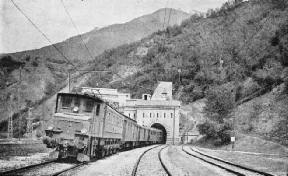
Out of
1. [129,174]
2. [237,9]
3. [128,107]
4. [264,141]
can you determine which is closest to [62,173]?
[129,174]

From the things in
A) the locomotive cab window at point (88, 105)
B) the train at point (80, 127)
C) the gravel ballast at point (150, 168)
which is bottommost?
the gravel ballast at point (150, 168)

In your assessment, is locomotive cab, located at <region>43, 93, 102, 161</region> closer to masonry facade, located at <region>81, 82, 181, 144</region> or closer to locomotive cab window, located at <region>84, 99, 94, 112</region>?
locomotive cab window, located at <region>84, 99, 94, 112</region>

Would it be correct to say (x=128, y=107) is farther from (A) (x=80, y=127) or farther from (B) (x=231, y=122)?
(A) (x=80, y=127)

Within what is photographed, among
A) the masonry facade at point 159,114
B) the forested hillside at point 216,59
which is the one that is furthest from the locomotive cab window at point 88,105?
the masonry facade at point 159,114

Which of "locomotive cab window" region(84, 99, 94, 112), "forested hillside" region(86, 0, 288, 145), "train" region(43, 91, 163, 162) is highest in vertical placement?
"forested hillside" region(86, 0, 288, 145)

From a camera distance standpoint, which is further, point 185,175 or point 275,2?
point 275,2

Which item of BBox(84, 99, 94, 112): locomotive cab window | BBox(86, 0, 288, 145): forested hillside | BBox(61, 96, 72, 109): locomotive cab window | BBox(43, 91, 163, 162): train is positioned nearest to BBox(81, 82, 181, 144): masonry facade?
BBox(86, 0, 288, 145): forested hillside

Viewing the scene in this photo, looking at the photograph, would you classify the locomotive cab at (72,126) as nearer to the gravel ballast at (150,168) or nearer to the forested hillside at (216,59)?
the gravel ballast at (150,168)

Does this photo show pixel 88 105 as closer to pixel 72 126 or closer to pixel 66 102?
pixel 66 102
